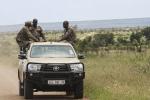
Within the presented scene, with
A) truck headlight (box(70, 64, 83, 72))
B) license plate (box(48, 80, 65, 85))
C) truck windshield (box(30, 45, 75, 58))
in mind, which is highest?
truck windshield (box(30, 45, 75, 58))

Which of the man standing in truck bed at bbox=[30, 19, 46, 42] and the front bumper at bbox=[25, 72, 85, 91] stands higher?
the man standing in truck bed at bbox=[30, 19, 46, 42]

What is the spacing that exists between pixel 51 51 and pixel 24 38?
2278 millimetres

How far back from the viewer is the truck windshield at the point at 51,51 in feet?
55.2

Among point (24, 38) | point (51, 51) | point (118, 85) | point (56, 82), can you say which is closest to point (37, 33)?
point (24, 38)

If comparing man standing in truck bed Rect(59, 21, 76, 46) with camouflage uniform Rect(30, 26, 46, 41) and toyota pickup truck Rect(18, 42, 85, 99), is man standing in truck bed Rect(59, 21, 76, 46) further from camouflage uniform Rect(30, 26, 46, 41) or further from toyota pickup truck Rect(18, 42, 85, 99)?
toyota pickup truck Rect(18, 42, 85, 99)

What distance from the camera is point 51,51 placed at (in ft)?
55.8

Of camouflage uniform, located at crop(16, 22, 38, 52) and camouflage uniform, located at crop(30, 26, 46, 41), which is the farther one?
camouflage uniform, located at crop(30, 26, 46, 41)

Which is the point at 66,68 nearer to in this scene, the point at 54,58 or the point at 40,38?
the point at 54,58

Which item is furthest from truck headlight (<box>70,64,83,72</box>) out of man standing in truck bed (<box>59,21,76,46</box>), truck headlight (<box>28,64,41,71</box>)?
man standing in truck bed (<box>59,21,76,46</box>)

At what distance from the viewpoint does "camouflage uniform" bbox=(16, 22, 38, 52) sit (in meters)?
18.7

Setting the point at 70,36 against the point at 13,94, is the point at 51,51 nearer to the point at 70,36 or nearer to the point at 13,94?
the point at 13,94

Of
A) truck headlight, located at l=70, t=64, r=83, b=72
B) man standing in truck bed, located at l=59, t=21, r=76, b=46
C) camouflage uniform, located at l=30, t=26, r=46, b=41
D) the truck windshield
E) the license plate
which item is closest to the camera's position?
the license plate

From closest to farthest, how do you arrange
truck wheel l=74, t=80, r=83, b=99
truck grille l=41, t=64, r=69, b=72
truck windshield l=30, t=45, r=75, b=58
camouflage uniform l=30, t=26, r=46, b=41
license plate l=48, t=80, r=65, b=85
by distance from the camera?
license plate l=48, t=80, r=65, b=85, truck grille l=41, t=64, r=69, b=72, truck wheel l=74, t=80, r=83, b=99, truck windshield l=30, t=45, r=75, b=58, camouflage uniform l=30, t=26, r=46, b=41

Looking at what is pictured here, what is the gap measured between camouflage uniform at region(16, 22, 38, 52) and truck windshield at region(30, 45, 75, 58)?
158cm
